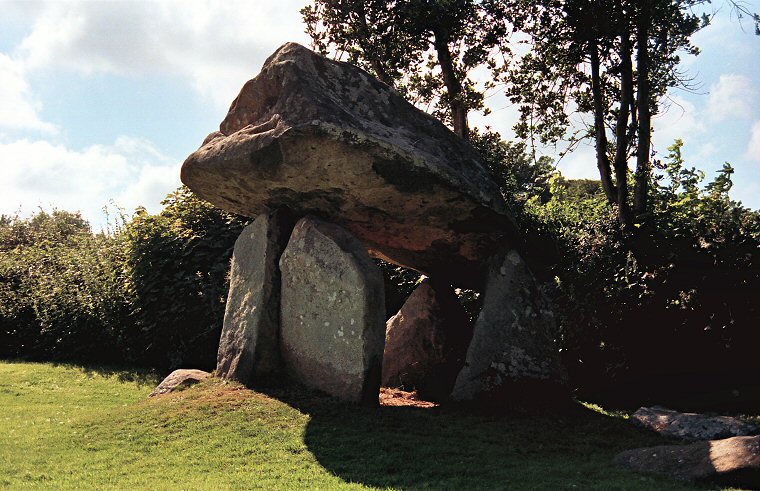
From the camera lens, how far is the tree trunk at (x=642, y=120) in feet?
43.4

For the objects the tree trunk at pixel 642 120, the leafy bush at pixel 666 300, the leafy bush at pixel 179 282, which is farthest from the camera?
the leafy bush at pixel 179 282

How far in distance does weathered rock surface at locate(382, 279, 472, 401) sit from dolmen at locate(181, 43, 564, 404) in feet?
1.10

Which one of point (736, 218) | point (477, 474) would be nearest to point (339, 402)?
point (477, 474)

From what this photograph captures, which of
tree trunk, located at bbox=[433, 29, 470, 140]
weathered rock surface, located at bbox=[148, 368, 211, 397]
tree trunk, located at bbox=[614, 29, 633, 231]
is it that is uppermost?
tree trunk, located at bbox=[433, 29, 470, 140]

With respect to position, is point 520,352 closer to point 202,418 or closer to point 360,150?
point 360,150

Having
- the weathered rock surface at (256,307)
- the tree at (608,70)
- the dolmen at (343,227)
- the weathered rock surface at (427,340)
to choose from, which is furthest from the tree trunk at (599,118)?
the weathered rock surface at (256,307)

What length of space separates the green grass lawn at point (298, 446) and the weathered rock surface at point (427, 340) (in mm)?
1837

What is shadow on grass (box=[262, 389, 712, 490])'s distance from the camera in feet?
24.8

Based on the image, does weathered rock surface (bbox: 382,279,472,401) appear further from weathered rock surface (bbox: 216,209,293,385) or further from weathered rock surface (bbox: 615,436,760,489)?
weathered rock surface (bbox: 615,436,760,489)

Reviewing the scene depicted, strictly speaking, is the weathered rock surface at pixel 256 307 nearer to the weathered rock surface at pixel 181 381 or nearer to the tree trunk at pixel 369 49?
the weathered rock surface at pixel 181 381

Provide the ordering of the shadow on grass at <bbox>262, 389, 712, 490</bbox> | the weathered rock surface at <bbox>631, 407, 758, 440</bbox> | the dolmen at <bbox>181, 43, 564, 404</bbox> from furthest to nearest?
the dolmen at <bbox>181, 43, 564, 404</bbox> → the weathered rock surface at <bbox>631, 407, 758, 440</bbox> → the shadow on grass at <bbox>262, 389, 712, 490</bbox>

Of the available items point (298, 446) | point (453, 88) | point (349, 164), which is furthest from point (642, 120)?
point (298, 446)

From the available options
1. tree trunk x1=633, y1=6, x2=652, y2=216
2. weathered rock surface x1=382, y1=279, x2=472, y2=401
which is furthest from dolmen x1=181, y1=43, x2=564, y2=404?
tree trunk x1=633, y1=6, x2=652, y2=216

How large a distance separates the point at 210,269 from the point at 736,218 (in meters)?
10.2
